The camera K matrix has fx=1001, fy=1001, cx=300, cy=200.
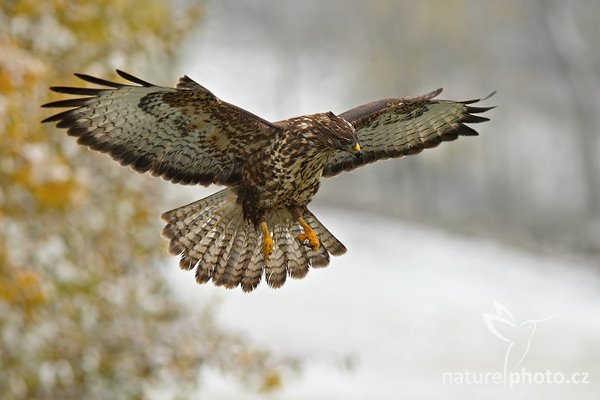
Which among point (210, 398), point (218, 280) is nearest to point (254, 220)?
point (218, 280)

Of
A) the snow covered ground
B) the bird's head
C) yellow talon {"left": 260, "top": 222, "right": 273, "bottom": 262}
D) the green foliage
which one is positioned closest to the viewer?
the bird's head

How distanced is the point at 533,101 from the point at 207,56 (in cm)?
1166

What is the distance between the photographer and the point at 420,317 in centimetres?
1961

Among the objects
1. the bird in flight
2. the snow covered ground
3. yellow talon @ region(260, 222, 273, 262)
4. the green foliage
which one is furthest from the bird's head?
the snow covered ground

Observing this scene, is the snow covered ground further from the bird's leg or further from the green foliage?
the bird's leg

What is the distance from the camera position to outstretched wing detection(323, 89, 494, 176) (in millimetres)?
3637

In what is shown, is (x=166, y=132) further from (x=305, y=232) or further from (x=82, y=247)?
(x=82, y=247)

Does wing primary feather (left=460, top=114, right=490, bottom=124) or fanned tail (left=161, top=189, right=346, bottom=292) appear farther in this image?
wing primary feather (left=460, top=114, right=490, bottom=124)

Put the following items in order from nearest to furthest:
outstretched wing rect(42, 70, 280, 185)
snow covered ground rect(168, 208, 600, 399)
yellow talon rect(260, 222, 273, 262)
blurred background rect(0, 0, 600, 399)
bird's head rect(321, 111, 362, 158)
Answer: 1. bird's head rect(321, 111, 362, 158)
2. yellow talon rect(260, 222, 273, 262)
3. outstretched wing rect(42, 70, 280, 185)
4. blurred background rect(0, 0, 600, 399)
5. snow covered ground rect(168, 208, 600, 399)

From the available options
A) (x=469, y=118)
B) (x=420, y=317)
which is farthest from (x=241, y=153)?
(x=420, y=317)

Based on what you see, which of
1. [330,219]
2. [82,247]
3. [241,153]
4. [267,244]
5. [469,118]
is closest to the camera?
[267,244]

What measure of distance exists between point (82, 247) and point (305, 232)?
380 cm

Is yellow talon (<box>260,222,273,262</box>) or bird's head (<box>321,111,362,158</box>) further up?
bird's head (<box>321,111,362,158</box>)

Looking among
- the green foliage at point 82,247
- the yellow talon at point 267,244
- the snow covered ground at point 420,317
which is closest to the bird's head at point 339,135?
the yellow talon at point 267,244
